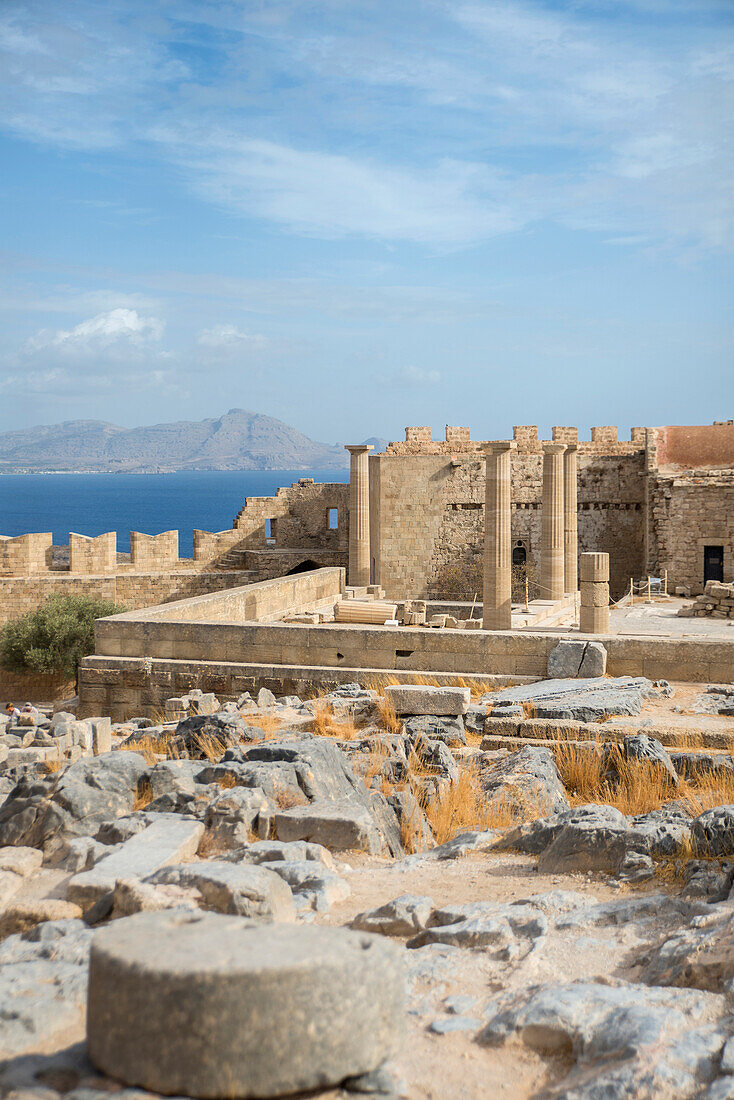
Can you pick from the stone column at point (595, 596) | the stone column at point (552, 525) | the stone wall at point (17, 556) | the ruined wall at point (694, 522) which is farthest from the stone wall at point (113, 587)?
the stone column at point (595, 596)

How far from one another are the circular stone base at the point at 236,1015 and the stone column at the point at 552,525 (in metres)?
19.8

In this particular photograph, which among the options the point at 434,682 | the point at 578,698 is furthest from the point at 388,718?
the point at 578,698

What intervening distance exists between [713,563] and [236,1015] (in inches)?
974

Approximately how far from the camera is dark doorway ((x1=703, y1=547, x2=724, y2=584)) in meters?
25.2

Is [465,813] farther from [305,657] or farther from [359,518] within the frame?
[359,518]

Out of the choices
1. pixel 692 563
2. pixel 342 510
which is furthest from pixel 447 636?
pixel 342 510

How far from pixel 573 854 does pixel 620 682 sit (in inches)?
229

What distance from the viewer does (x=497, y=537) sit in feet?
57.2

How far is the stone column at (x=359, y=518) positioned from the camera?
83.5ft

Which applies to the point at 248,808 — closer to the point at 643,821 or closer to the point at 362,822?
the point at 362,822

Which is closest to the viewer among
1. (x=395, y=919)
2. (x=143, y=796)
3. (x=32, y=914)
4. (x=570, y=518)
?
(x=395, y=919)

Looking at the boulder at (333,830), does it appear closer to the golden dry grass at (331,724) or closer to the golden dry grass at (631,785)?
the golden dry grass at (631,785)

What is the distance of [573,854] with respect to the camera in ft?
17.9

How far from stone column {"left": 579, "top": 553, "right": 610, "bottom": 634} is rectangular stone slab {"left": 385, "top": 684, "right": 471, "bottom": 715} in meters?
4.78
